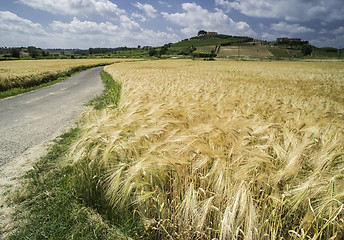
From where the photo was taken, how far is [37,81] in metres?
18.4

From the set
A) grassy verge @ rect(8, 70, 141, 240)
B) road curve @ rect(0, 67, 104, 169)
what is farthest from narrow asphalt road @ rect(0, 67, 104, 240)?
grassy verge @ rect(8, 70, 141, 240)

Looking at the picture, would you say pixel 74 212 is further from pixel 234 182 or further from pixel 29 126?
pixel 29 126

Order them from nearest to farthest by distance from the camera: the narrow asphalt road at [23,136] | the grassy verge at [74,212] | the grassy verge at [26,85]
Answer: the grassy verge at [74,212] → the narrow asphalt road at [23,136] → the grassy verge at [26,85]

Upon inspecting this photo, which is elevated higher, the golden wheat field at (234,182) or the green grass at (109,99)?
the golden wheat field at (234,182)

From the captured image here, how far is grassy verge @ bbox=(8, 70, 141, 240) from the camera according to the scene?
179 centimetres

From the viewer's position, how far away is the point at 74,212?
6.49 ft

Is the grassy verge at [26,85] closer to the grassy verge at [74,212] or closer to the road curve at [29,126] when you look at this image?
the road curve at [29,126]

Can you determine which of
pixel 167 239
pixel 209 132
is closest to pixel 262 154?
pixel 209 132

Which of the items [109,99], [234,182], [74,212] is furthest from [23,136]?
[234,182]

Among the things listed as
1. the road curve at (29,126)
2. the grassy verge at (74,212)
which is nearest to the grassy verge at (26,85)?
the road curve at (29,126)

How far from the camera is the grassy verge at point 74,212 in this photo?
1.79 m

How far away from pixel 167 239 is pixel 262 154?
1178 millimetres

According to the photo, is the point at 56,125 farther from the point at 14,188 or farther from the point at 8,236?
the point at 8,236

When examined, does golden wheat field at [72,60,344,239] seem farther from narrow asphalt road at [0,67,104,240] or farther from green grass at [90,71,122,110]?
green grass at [90,71,122,110]
